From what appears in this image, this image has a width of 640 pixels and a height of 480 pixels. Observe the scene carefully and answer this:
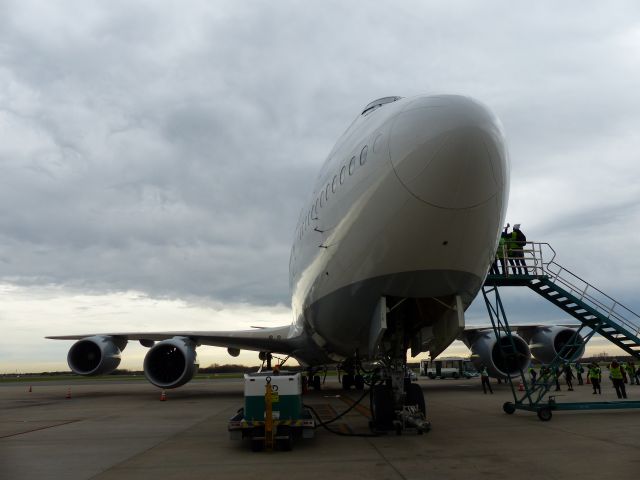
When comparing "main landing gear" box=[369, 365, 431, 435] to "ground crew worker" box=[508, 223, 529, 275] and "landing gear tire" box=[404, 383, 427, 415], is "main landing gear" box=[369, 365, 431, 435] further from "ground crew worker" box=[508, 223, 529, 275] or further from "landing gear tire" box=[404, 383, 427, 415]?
"ground crew worker" box=[508, 223, 529, 275]

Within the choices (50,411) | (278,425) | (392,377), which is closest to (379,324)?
(392,377)

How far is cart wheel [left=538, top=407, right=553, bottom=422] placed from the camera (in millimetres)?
9703

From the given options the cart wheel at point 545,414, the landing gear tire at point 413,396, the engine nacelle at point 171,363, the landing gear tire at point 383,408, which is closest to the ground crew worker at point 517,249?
the cart wheel at point 545,414

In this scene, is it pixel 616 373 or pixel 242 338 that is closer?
pixel 616 373

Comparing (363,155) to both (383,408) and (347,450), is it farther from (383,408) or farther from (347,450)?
(383,408)

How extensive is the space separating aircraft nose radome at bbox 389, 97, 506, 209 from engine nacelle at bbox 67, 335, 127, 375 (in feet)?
48.2

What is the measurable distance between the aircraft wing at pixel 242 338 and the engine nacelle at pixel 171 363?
0.89 meters

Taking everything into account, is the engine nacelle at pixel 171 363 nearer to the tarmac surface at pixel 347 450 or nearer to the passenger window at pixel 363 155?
the tarmac surface at pixel 347 450

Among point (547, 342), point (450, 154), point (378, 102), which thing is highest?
point (378, 102)

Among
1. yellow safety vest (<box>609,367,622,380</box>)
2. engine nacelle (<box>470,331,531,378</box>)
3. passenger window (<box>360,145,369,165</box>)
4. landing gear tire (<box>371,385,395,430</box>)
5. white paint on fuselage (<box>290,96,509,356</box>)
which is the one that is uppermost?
passenger window (<box>360,145,369,165</box>)

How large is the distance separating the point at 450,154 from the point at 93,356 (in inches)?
627

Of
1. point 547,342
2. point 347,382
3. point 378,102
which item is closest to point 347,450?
point 378,102

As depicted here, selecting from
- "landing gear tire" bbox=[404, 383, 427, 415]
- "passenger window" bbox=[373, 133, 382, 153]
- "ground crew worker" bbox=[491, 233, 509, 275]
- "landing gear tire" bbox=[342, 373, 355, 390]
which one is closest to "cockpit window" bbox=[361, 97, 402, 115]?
"passenger window" bbox=[373, 133, 382, 153]

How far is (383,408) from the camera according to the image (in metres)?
8.21
